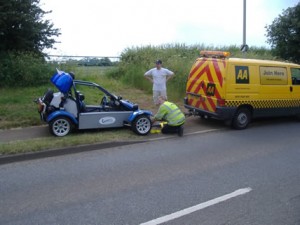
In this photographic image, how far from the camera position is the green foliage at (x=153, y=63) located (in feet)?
52.0

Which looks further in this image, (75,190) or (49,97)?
(49,97)

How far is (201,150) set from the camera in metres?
8.04

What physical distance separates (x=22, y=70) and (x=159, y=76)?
16.1 ft

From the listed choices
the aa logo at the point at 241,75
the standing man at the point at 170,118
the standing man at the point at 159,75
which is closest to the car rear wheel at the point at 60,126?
the standing man at the point at 170,118

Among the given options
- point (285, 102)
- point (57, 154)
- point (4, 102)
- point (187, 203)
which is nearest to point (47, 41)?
point (4, 102)

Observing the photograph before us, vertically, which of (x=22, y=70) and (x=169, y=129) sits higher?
(x=22, y=70)

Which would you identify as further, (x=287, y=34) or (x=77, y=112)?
(x=287, y=34)

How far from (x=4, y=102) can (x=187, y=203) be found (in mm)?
7938

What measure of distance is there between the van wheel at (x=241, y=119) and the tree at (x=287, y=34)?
39.9ft

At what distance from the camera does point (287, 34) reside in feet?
69.6

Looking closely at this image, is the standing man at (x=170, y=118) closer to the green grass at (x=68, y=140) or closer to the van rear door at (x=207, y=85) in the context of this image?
the green grass at (x=68, y=140)

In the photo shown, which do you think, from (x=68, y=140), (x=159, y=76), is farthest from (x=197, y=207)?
(x=159, y=76)

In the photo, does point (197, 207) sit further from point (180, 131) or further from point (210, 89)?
point (210, 89)

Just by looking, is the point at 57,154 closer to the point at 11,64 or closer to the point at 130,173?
the point at 130,173
